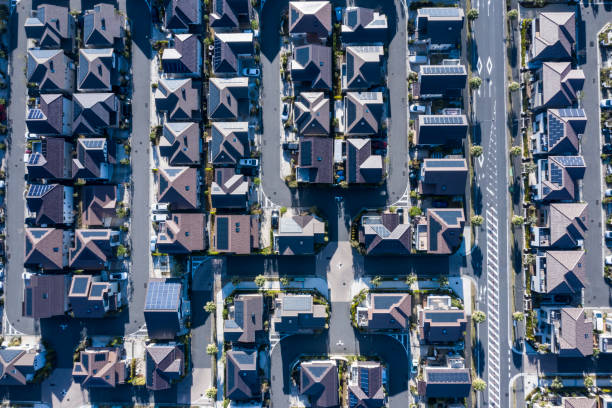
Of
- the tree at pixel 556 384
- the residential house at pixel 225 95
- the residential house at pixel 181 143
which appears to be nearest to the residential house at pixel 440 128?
the residential house at pixel 225 95

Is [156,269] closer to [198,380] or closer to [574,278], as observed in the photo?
[198,380]

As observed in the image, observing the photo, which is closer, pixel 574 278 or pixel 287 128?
pixel 574 278

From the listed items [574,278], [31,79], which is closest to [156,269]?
[31,79]

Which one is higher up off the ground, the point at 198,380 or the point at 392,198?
the point at 392,198

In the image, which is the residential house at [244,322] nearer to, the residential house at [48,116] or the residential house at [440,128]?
the residential house at [440,128]

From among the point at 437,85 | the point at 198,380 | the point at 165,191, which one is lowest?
the point at 198,380
